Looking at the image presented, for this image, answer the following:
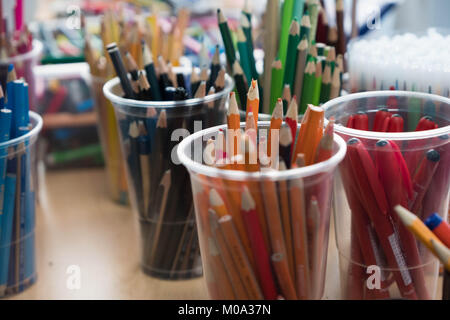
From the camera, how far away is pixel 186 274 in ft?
1.81

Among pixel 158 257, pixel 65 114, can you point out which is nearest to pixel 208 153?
pixel 158 257

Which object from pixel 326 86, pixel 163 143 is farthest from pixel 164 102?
pixel 326 86

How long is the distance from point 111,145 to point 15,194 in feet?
0.67

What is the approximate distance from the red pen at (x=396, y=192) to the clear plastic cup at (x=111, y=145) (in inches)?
14.1

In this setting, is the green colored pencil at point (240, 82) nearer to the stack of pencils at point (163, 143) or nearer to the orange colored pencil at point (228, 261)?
the stack of pencils at point (163, 143)

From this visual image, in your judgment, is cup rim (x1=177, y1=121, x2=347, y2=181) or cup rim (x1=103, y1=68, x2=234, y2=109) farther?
cup rim (x1=103, y1=68, x2=234, y2=109)

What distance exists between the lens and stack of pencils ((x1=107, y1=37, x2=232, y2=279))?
0.50 metres

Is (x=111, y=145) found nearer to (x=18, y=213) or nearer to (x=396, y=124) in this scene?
(x=18, y=213)

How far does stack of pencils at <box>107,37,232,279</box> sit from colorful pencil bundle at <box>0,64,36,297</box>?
3.2 inches

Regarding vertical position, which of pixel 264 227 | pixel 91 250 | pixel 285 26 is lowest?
pixel 91 250

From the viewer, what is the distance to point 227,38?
1.73 ft

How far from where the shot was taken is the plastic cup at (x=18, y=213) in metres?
0.50

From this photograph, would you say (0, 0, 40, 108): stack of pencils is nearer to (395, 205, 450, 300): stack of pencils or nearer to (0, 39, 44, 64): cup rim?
(0, 39, 44, 64): cup rim

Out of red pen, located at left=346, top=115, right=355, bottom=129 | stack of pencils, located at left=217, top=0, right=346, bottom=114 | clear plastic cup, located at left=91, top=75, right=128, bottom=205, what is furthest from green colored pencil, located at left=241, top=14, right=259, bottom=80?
clear plastic cup, located at left=91, top=75, right=128, bottom=205
